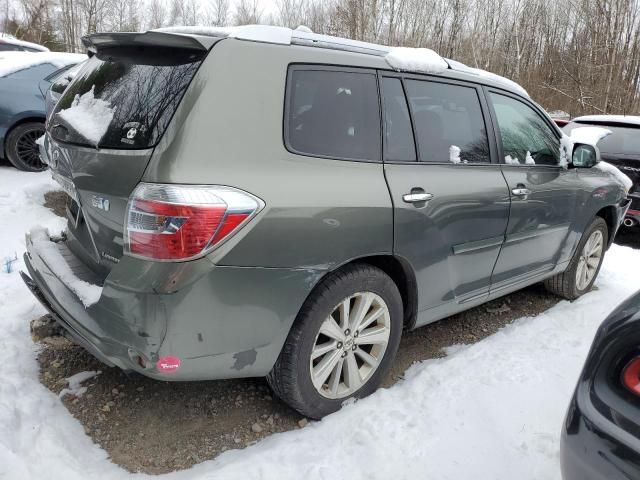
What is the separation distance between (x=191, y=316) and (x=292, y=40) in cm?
132

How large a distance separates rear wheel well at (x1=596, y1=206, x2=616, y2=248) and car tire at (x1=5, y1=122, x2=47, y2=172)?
6335 mm

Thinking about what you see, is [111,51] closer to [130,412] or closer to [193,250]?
[193,250]

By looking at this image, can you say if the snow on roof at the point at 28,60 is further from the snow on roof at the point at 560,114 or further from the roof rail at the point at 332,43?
the snow on roof at the point at 560,114

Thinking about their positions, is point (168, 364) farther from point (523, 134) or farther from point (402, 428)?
point (523, 134)

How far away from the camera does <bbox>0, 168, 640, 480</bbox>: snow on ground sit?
2178 mm

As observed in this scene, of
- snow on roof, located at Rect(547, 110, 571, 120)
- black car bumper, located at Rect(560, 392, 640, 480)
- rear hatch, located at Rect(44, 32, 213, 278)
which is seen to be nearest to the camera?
black car bumper, located at Rect(560, 392, 640, 480)

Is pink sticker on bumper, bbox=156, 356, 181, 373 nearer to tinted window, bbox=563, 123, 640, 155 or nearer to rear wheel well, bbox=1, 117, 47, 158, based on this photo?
rear wheel well, bbox=1, 117, 47, 158

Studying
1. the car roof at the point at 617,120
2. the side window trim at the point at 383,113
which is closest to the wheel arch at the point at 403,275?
the side window trim at the point at 383,113

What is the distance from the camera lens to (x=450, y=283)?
296 centimetres

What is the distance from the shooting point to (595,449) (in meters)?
1.46

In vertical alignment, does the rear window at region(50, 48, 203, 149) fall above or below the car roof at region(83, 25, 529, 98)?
below

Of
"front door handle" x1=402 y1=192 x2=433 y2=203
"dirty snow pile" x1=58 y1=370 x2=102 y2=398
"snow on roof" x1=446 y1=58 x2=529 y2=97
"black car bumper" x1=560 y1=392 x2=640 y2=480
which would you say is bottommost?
"dirty snow pile" x1=58 y1=370 x2=102 y2=398

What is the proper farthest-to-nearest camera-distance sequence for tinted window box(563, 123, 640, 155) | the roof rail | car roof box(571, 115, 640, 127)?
car roof box(571, 115, 640, 127) < tinted window box(563, 123, 640, 155) < the roof rail

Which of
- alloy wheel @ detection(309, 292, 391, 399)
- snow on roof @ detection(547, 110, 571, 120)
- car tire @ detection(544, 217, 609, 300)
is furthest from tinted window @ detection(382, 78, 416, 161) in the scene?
snow on roof @ detection(547, 110, 571, 120)
